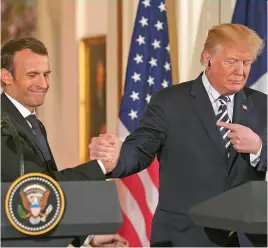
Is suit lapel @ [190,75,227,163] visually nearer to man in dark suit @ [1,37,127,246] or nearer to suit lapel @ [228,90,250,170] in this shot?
suit lapel @ [228,90,250,170]

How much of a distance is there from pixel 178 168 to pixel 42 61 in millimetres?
726

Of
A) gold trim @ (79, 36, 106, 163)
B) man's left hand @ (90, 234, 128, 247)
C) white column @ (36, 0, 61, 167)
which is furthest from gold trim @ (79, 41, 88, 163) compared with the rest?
man's left hand @ (90, 234, 128, 247)

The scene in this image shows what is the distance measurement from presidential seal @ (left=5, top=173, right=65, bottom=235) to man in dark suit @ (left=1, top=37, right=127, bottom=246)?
0.31 meters

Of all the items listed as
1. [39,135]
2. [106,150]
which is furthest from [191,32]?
[39,135]

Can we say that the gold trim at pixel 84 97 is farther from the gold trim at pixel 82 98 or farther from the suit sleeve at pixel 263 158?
the suit sleeve at pixel 263 158

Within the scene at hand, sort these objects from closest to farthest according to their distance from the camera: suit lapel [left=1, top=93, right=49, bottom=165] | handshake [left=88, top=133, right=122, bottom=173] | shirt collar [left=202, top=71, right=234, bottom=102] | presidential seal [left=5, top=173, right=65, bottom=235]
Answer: presidential seal [left=5, top=173, right=65, bottom=235]
suit lapel [left=1, top=93, right=49, bottom=165]
handshake [left=88, top=133, right=122, bottom=173]
shirt collar [left=202, top=71, right=234, bottom=102]

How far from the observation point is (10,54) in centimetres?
282

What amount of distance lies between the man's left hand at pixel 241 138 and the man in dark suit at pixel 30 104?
1.64 feet

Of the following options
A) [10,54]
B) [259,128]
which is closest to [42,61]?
[10,54]

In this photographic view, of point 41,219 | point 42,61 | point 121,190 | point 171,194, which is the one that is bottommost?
point 121,190

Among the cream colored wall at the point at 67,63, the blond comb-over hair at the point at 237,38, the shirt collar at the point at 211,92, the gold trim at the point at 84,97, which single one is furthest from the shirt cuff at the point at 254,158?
the gold trim at the point at 84,97

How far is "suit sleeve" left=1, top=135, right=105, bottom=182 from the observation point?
2238mm

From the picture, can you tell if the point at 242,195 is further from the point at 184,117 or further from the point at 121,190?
the point at 121,190

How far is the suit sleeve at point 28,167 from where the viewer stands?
A: 2.24 m
